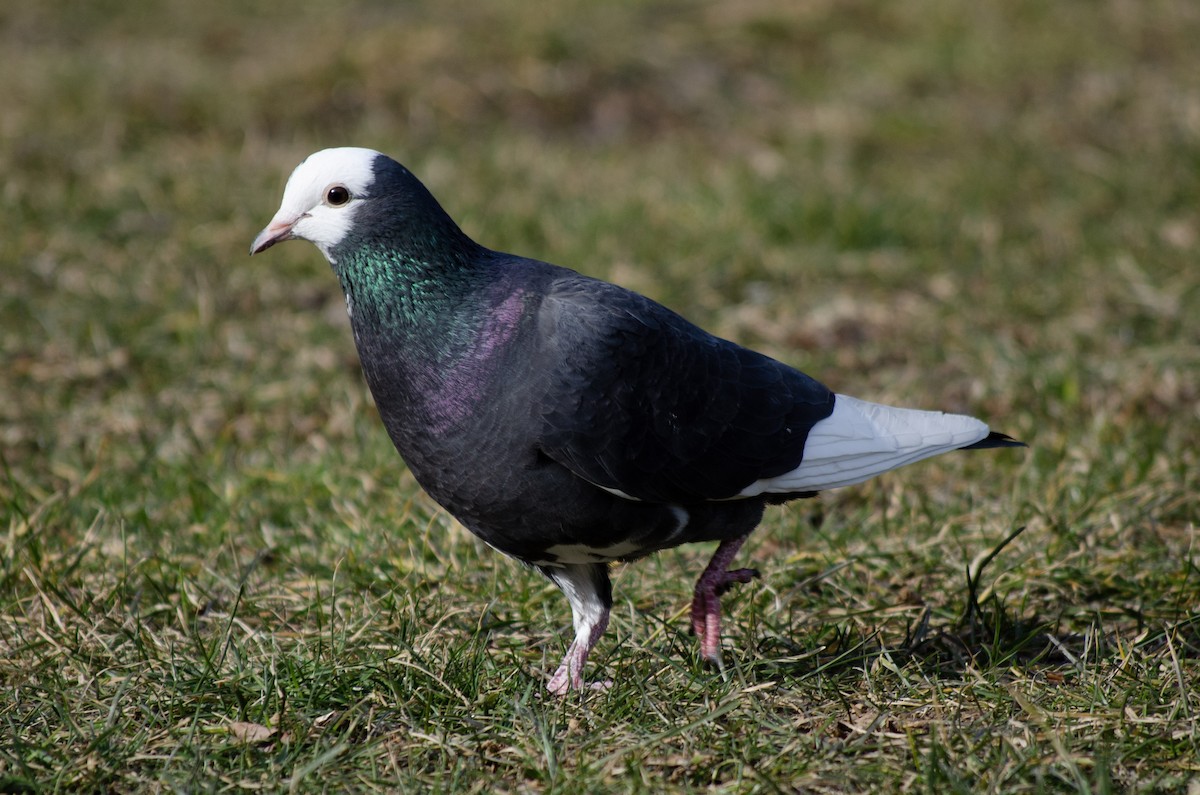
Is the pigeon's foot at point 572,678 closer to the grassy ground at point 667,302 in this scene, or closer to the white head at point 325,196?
the grassy ground at point 667,302

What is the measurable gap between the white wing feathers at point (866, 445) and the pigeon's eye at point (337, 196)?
1.25m

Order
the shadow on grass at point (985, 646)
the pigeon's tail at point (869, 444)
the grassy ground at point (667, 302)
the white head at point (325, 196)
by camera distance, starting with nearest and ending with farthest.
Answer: the grassy ground at point (667, 302) → the white head at point (325, 196) → the shadow on grass at point (985, 646) → the pigeon's tail at point (869, 444)

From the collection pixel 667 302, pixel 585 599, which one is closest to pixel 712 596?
pixel 585 599

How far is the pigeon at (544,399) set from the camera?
277 centimetres

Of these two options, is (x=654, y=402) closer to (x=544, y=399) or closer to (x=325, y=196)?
(x=544, y=399)

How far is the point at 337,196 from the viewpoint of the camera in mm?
2916

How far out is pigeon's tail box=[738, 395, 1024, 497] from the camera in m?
3.18

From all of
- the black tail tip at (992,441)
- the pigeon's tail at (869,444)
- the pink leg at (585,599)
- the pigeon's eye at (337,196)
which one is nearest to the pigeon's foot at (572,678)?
the pink leg at (585,599)

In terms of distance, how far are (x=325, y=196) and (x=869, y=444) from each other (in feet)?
4.97

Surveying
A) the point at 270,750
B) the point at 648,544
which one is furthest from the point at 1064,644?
the point at 270,750

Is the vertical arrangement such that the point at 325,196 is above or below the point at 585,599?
above

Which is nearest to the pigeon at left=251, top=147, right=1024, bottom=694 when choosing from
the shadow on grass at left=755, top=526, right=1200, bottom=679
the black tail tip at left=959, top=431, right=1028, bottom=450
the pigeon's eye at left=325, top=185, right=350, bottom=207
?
the pigeon's eye at left=325, top=185, right=350, bottom=207

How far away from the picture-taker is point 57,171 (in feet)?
22.0

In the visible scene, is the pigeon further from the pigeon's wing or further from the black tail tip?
the black tail tip
